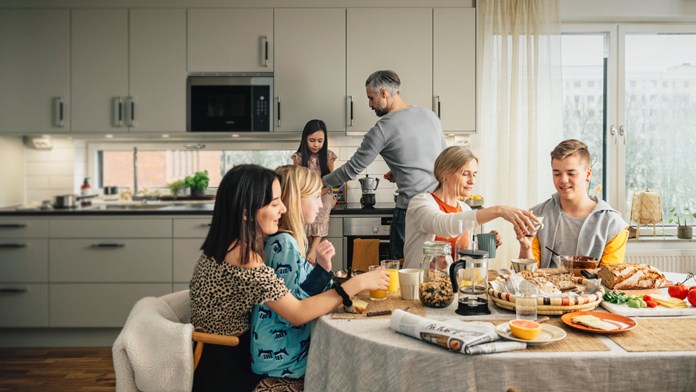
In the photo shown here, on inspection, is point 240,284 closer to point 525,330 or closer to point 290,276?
point 290,276

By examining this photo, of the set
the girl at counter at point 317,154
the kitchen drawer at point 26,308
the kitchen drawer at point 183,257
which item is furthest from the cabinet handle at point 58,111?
the girl at counter at point 317,154

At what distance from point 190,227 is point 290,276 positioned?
2284mm

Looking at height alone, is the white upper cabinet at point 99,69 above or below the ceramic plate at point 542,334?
above

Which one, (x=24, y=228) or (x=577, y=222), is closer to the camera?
(x=577, y=222)

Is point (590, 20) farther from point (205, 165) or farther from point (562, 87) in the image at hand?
point (205, 165)

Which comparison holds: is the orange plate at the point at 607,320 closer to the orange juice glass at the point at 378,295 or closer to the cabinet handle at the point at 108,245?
the orange juice glass at the point at 378,295

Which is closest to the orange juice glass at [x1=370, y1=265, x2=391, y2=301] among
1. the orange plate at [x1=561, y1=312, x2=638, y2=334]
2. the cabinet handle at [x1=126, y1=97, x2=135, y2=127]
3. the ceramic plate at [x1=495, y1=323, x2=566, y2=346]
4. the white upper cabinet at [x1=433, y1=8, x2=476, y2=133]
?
the ceramic plate at [x1=495, y1=323, x2=566, y2=346]

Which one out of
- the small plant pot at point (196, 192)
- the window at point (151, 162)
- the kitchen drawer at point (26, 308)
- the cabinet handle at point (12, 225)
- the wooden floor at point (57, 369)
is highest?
the window at point (151, 162)

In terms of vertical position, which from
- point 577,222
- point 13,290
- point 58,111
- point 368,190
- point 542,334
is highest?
point 58,111

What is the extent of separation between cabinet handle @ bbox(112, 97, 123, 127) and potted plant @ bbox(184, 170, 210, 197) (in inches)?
26.1

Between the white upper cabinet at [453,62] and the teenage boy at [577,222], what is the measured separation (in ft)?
6.05

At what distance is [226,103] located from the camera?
4203 mm

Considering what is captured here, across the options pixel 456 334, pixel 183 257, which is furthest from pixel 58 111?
pixel 456 334

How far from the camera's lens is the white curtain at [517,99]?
4281 millimetres
